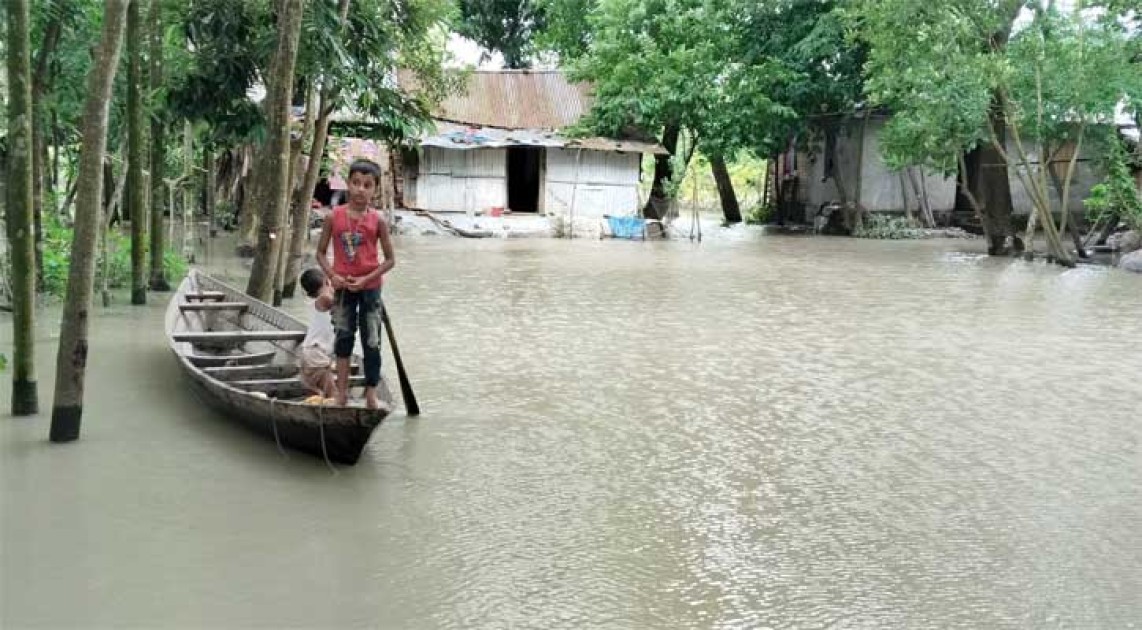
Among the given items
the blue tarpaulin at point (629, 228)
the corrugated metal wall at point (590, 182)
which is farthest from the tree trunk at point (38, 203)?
the corrugated metal wall at point (590, 182)

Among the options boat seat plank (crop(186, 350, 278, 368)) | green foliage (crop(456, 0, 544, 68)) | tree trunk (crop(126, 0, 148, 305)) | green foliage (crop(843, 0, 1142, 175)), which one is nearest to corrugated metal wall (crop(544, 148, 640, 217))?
green foliage (crop(456, 0, 544, 68))

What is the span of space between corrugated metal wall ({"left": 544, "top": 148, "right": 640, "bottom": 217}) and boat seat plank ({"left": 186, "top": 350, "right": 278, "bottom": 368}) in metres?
21.4

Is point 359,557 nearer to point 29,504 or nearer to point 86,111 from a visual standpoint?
point 29,504

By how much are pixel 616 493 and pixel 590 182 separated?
76.6ft

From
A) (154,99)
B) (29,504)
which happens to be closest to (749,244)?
(154,99)

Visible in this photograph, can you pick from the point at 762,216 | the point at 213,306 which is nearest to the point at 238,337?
the point at 213,306

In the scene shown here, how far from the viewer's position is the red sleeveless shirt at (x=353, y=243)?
19.7 feet

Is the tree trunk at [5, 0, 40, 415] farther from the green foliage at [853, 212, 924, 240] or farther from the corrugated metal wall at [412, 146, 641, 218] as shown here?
the green foliage at [853, 212, 924, 240]

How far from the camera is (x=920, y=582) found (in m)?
4.64

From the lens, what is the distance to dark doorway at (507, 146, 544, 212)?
Answer: 3133cm

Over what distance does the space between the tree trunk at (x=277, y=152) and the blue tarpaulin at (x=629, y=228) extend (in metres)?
18.0

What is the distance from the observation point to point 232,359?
735cm

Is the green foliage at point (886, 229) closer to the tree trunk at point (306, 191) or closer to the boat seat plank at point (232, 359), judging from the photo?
the tree trunk at point (306, 191)

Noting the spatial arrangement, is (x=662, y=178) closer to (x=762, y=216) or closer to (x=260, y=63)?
(x=762, y=216)
